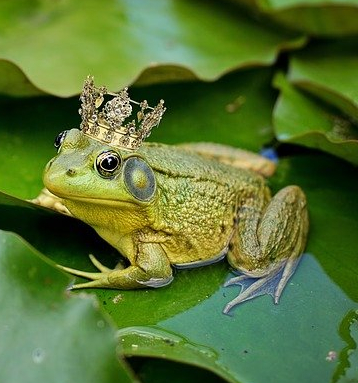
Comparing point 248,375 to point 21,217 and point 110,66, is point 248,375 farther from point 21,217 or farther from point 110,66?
point 110,66

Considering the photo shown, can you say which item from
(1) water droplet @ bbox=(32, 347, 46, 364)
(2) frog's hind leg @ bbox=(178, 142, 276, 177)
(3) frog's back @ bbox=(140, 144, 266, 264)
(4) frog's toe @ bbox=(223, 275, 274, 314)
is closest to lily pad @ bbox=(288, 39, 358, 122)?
(2) frog's hind leg @ bbox=(178, 142, 276, 177)

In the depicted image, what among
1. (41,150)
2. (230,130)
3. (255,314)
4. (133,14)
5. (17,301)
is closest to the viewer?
(17,301)

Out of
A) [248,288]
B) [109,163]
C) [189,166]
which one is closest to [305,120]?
[189,166]

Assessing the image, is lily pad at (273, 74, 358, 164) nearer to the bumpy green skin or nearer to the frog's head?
the bumpy green skin

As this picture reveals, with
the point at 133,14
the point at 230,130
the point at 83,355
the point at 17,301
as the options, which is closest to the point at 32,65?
the point at 133,14

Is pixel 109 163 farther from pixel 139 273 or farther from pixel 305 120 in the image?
pixel 305 120

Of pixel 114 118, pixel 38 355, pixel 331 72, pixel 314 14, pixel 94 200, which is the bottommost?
pixel 38 355
